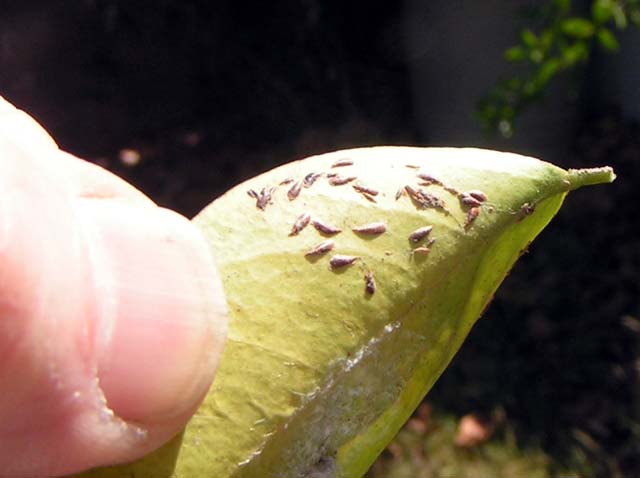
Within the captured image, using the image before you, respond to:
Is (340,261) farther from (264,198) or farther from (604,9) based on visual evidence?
(604,9)

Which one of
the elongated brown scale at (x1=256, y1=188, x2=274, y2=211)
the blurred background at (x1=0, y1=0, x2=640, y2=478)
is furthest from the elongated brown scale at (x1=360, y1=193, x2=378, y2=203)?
the blurred background at (x1=0, y1=0, x2=640, y2=478)

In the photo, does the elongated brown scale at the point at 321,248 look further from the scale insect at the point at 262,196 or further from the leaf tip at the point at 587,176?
the leaf tip at the point at 587,176

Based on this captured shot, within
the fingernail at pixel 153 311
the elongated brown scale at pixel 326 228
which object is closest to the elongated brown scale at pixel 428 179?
the elongated brown scale at pixel 326 228

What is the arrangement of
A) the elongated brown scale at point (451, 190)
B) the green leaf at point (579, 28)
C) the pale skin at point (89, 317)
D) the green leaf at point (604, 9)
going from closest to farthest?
the pale skin at point (89, 317) → the elongated brown scale at point (451, 190) → the green leaf at point (604, 9) → the green leaf at point (579, 28)

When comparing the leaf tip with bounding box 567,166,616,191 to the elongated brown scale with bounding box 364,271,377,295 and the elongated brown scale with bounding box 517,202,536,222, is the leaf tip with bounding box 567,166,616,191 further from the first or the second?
the elongated brown scale with bounding box 364,271,377,295

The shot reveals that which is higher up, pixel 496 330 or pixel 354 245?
pixel 354 245

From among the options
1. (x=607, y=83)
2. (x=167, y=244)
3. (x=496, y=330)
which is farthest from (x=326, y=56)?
(x=167, y=244)

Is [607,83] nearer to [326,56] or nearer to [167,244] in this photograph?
[326,56]
